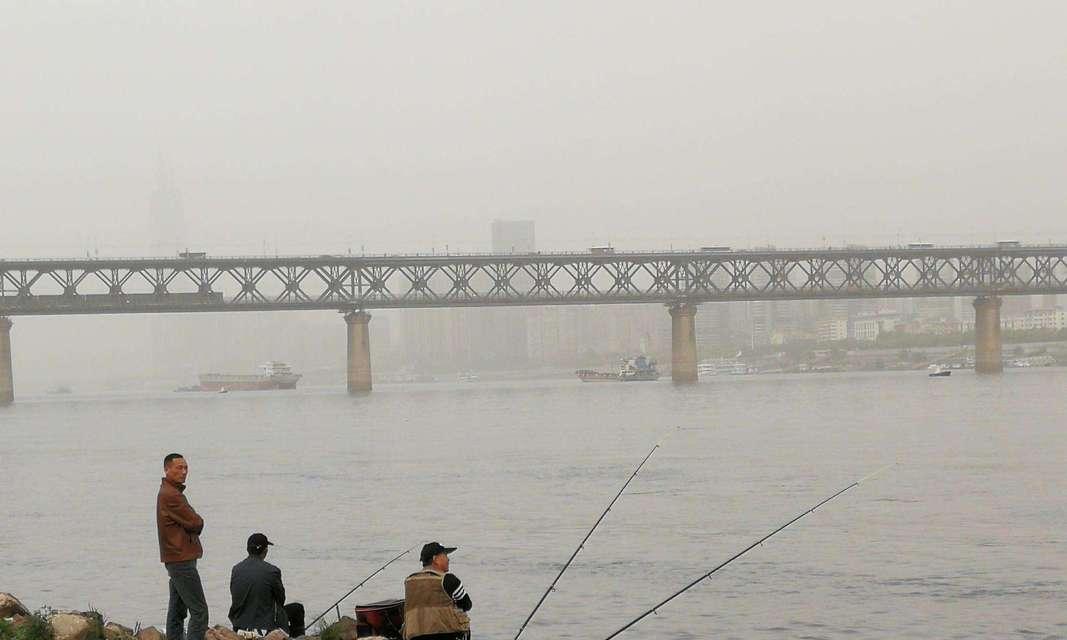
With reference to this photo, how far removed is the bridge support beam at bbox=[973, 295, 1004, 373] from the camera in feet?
582

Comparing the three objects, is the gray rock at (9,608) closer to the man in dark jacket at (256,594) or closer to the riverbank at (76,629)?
the riverbank at (76,629)

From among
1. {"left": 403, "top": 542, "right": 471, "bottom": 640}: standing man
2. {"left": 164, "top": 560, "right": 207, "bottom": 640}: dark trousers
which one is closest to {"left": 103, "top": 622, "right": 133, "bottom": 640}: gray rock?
{"left": 164, "top": 560, "right": 207, "bottom": 640}: dark trousers

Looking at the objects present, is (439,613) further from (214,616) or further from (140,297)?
(140,297)

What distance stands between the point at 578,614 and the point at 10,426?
97.1 metres

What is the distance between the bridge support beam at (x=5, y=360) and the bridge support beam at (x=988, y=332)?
Result: 99.8 meters

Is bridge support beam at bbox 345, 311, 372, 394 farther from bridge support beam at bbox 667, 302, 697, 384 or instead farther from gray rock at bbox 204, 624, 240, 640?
gray rock at bbox 204, 624, 240, 640

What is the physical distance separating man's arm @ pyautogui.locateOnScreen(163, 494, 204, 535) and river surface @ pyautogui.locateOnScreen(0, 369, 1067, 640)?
6.61 meters

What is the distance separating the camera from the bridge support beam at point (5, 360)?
6254 inches

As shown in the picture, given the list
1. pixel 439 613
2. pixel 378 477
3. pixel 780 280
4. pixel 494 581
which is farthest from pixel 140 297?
pixel 439 613

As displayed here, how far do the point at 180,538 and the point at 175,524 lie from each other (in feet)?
0.49

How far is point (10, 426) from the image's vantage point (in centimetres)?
11356

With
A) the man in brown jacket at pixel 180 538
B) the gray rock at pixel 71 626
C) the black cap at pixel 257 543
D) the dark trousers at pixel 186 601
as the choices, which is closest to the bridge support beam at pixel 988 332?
the gray rock at pixel 71 626

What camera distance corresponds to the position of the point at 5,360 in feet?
529

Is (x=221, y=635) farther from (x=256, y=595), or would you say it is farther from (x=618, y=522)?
(x=618, y=522)
